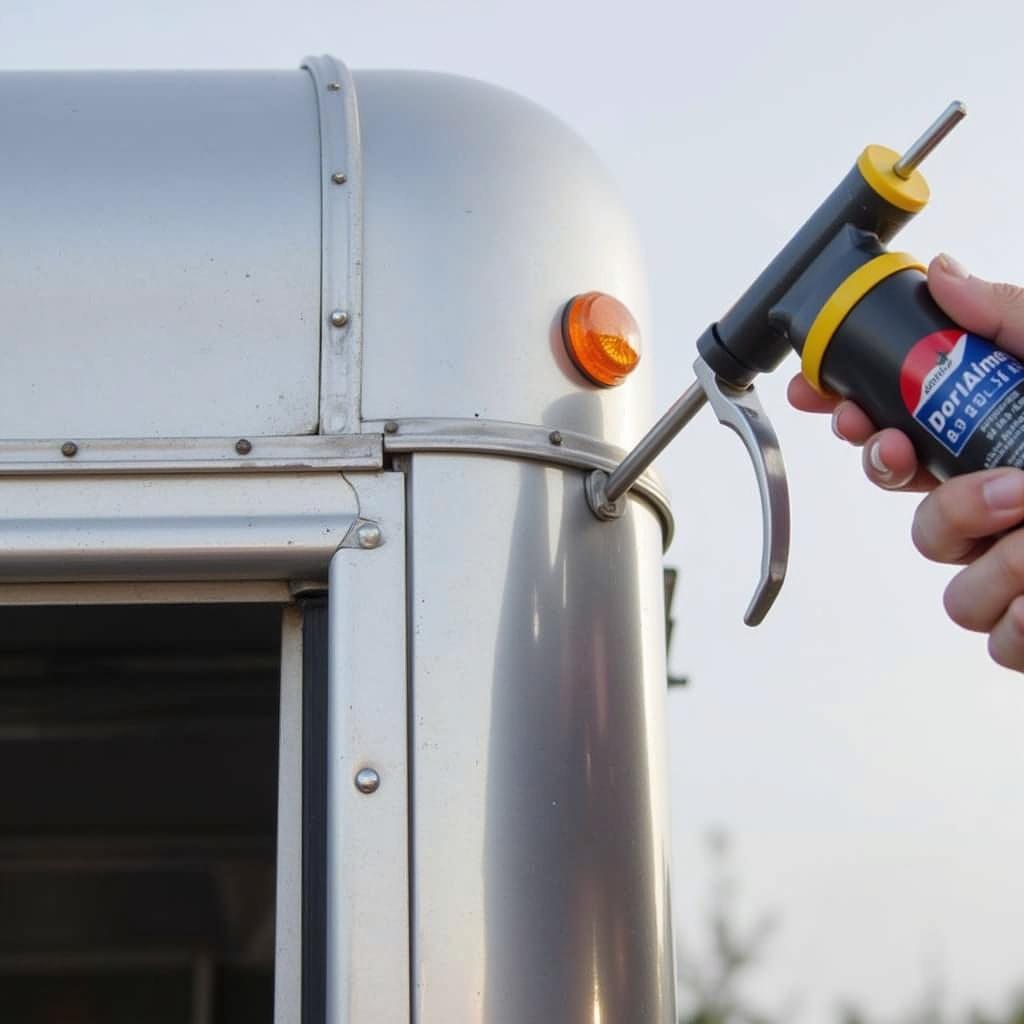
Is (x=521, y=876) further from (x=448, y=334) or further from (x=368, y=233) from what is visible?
(x=368, y=233)

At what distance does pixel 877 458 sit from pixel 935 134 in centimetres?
27

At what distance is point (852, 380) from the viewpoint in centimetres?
121

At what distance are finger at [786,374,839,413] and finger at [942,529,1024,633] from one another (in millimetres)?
283

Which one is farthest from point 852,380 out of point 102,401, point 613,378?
point 102,401

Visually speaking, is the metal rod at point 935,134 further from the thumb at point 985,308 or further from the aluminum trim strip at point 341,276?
the aluminum trim strip at point 341,276

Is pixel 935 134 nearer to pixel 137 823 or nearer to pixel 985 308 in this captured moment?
pixel 985 308

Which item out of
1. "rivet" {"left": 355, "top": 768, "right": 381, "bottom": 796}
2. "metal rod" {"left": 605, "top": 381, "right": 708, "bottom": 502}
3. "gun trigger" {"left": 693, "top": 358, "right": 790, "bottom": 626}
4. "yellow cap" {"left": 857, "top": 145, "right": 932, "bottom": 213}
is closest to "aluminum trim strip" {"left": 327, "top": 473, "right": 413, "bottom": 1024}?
"rivet" {"left": 355, "top": 768, "right": 381, "bottom": 796}

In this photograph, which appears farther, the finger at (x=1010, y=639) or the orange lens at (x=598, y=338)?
the orange lens at (x=598, y=338)

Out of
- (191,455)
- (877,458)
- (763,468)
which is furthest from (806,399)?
(191,455)

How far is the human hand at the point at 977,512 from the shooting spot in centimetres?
111

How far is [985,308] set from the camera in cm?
116

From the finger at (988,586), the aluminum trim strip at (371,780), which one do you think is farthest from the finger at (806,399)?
the aluminum trim strip at (371,780)

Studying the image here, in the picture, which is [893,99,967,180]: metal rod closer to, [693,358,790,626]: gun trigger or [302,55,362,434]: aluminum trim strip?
[693,358,790,626]: gun trigger

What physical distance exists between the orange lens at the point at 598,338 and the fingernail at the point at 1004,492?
51cm
